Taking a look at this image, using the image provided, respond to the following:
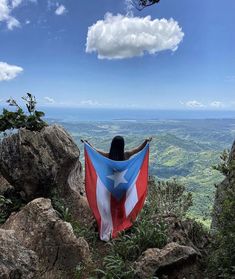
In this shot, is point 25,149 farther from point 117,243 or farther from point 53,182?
point 117,243

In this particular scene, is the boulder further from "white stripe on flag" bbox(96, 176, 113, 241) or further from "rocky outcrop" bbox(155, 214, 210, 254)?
"rocky outcrop" bbox(155, 214, 210, 254)

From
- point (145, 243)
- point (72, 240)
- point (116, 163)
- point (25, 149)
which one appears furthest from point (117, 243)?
point (25, 149)

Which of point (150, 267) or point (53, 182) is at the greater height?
point (53, 182)

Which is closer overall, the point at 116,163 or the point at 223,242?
the point at 223,242

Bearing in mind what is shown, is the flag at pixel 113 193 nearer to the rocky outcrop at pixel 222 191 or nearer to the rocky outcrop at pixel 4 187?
the rocky outcrop at pixel 222 191

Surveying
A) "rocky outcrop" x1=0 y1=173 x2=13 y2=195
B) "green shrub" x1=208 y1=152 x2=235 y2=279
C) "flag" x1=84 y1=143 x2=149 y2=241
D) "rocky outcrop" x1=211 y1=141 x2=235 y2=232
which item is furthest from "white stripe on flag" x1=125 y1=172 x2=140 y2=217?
"rocky outcrop" x1=0 y1=173 x2=13 y2=195

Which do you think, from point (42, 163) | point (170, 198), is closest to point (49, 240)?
point (42, 163)
